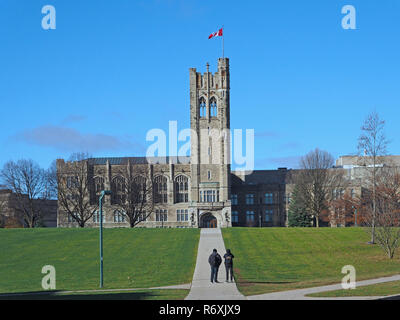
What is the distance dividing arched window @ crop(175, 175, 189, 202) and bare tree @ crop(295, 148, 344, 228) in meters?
17.7

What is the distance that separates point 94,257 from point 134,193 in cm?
4245

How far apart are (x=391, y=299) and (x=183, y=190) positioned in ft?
262

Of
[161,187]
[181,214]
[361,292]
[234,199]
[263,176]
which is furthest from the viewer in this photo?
[263,176]

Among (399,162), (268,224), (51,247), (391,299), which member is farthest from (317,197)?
(391,299)

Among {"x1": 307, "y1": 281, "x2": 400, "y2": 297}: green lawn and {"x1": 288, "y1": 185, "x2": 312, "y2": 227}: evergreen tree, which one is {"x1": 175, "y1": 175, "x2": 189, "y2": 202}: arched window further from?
{"x1": 307, "y1": 281, "x2": 400, "y2": 297}: green lawn

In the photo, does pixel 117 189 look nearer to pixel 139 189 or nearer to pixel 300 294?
pixel 139 189

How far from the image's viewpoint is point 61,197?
87.5m

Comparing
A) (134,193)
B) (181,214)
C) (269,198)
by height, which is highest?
(134,193)

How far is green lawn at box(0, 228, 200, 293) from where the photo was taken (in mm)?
34844

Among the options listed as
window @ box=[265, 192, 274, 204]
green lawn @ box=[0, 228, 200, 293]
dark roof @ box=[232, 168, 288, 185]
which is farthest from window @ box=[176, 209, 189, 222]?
green lawn @ box=[0, 228, 200, 293]

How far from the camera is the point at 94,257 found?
4709 centimetres

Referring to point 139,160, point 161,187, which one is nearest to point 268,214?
point 161,187

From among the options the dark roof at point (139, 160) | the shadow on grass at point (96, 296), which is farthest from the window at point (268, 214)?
the shadow on grass at point (96, 296)

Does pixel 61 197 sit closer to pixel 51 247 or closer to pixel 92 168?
pixel 92 168
